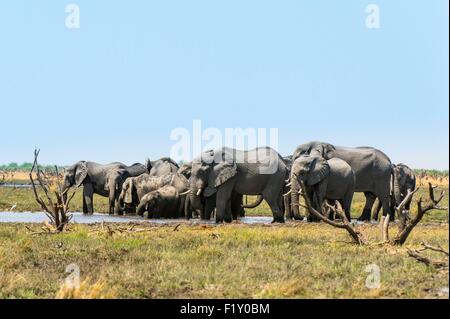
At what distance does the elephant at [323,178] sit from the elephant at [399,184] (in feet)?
11.5

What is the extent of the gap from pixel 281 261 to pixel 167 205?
46.7ft

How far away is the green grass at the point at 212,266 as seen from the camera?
9.68 meters

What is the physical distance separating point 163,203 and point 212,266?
1437cm

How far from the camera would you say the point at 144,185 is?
27984mm

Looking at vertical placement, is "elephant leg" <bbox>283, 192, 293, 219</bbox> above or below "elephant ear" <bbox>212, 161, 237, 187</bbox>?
below

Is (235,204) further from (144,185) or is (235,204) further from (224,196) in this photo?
(144,185)

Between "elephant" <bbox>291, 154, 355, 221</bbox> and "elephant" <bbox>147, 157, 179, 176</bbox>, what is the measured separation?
7248 mm

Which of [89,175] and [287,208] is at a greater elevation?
[89,175]

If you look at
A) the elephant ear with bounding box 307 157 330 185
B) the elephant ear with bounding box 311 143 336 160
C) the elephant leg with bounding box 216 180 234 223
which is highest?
the elephant ear with bounding box 311 143 336 160

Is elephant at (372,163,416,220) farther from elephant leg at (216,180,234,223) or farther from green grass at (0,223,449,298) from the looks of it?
green grass at (0,223,449,298)

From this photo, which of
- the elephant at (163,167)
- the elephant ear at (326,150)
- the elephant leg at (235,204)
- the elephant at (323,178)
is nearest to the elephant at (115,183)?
the elephant at (163,167)

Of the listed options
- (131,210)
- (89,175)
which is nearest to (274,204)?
(131,210)

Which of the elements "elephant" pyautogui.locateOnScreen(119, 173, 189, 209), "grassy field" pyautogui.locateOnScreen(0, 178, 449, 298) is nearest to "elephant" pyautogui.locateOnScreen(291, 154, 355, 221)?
"elephant" pyautogui.locateOnScreen(119, 173, 189, 209)

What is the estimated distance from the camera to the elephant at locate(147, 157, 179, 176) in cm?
2958
